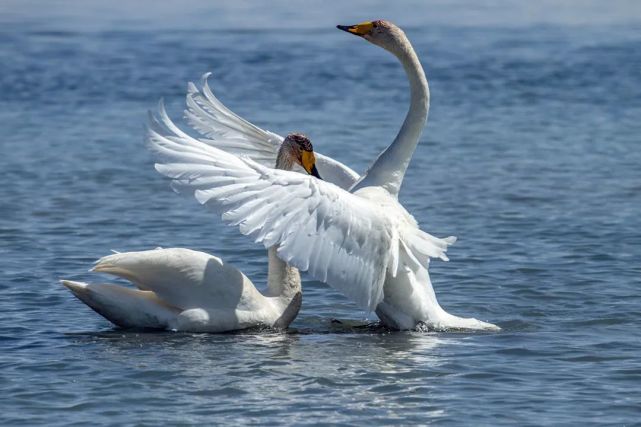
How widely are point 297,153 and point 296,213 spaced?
4.33ft

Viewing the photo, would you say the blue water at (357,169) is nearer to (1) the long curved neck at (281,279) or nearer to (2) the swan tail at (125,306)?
(2) the swan tail at (125,306)

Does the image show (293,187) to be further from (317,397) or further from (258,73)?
(258,73)

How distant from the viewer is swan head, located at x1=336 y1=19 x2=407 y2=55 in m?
10.9

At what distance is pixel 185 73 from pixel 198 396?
53.3 feet

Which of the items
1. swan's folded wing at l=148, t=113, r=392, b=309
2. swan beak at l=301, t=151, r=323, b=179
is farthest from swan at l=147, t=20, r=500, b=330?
swan beak at l=301, t=151, r=323, b=179

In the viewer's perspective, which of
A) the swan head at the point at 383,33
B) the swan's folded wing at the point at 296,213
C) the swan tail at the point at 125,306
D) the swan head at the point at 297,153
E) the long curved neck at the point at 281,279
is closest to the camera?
the swan's folded wing at the point at 296,213

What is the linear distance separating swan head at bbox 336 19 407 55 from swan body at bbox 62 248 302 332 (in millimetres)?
2283

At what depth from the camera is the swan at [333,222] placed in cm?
929

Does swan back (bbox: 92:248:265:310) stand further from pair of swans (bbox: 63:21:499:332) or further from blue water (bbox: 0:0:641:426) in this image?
blue water (bbox: 0:0:641:426)

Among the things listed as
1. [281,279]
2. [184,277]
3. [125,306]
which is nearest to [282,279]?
[281,279]

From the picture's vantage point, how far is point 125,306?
32.2 ft

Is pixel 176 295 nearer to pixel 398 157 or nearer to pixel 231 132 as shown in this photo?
pixel 398 157

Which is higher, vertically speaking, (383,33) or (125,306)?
(383,33)

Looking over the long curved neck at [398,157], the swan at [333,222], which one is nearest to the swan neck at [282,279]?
the swan at [333,222]
